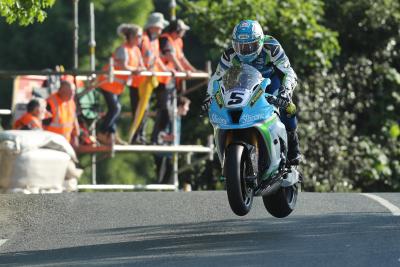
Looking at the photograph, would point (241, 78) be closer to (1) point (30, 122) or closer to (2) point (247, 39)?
(2) point (247, 39)

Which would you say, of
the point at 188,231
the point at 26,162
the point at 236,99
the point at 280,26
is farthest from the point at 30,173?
the point at 280,26

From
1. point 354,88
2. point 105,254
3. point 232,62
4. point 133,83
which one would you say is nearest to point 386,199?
point 232,62

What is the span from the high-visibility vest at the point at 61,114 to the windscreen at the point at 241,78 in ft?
23.6

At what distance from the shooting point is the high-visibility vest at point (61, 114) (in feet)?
65.4

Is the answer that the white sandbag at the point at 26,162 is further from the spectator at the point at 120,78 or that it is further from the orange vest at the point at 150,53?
the orange vest at the point at 150,53

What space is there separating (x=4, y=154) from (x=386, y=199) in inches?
209

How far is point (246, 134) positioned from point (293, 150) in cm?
100

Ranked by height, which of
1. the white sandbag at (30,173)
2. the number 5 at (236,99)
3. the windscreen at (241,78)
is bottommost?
the white sandbag at (30,173)

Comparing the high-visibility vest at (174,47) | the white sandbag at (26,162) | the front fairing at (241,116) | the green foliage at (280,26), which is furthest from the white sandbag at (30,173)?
the green foliage at (280,26)

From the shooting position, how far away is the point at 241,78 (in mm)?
12844

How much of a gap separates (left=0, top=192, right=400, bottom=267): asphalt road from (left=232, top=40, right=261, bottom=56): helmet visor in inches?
56.1

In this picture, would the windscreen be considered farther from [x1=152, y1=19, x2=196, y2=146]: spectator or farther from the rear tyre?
[x1=152, y1=19, x2=196, y2=146]: spectator

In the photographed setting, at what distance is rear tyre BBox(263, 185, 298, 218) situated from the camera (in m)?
13.6

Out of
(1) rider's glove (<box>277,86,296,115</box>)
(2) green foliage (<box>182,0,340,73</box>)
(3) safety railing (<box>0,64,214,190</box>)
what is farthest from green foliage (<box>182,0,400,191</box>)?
(1) rider's glove (<box>277,86,296,115</box>)
